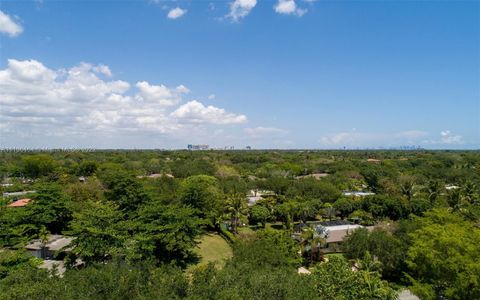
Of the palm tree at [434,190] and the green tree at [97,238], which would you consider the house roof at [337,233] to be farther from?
the green tree at [97,238]

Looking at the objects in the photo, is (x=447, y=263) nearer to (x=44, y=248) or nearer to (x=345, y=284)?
(x=345, y=284)

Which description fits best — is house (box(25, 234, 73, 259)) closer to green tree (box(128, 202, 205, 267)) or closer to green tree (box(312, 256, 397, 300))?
green tree (box(128, 202, 205, 267))

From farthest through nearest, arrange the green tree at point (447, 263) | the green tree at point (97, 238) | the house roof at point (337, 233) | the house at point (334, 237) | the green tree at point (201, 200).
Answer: the green tree at point (201, 200) → the house roof at point (337, 233) → the house at point (334, 237) → the green tree at point (97, 238) → the green tree at point (447, 263)

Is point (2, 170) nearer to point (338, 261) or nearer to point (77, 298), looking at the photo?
point (77, 298)

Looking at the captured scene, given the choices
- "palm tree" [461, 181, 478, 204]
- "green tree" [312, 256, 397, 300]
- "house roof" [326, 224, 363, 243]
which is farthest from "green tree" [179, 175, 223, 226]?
"palm tree" [461, 181, 478, 204]

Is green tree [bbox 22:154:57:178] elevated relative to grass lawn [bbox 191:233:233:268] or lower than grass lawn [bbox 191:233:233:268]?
elevated

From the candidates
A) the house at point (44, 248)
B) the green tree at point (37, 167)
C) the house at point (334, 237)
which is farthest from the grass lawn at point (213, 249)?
the green tree at point (37, 167)

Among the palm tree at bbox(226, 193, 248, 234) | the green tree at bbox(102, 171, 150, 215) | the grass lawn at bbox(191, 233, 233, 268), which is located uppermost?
the green tree at bbox(102, 171, 150, 215)

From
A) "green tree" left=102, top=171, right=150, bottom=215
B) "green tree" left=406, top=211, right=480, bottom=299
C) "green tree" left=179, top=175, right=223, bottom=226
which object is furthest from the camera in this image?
"green tree" left=179, top=175, right=223, bottom=226
